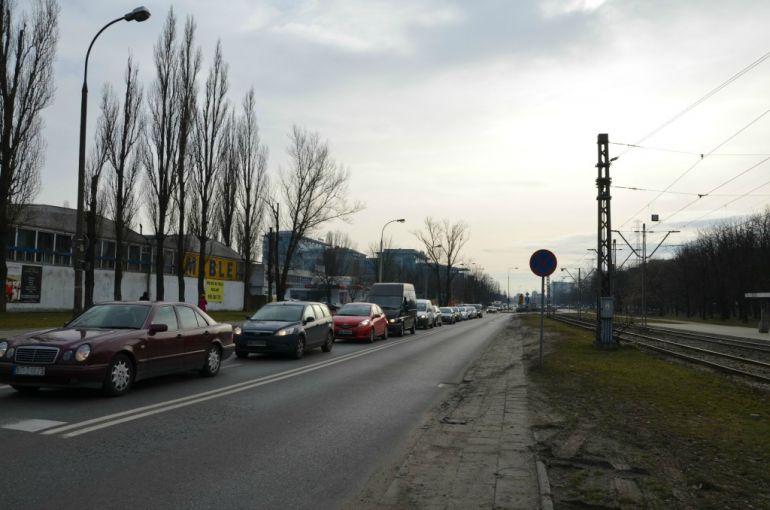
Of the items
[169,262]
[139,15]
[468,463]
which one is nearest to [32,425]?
[468,463]

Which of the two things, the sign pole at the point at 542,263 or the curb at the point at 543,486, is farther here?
the sign pole at the point at 542,263

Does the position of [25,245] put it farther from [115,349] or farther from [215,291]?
[115,349]

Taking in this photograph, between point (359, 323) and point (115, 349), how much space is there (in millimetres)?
13775

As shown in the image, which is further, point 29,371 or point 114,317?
point 114,317

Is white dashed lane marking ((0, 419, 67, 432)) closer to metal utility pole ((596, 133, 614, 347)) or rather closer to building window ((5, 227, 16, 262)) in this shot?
metal utility pole ((596, 133, 614, 347))

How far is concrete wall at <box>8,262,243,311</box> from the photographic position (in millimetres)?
32688

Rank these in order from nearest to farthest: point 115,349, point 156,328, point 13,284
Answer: point 115,349
point 156,328
point 13,284

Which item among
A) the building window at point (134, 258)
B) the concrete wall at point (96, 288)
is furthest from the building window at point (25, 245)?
the building window at point (134, 258)

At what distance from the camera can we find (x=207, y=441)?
6.52 m

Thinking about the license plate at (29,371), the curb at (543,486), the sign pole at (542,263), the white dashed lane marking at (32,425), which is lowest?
the white dashed lane marking at (32,425)

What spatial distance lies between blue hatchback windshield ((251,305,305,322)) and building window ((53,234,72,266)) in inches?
929

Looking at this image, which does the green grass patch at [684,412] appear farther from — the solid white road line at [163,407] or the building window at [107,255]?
the building window at [107,255]

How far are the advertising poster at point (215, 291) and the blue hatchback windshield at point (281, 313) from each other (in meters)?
33.4

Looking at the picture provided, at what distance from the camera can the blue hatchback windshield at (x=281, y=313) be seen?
16.3 metres
